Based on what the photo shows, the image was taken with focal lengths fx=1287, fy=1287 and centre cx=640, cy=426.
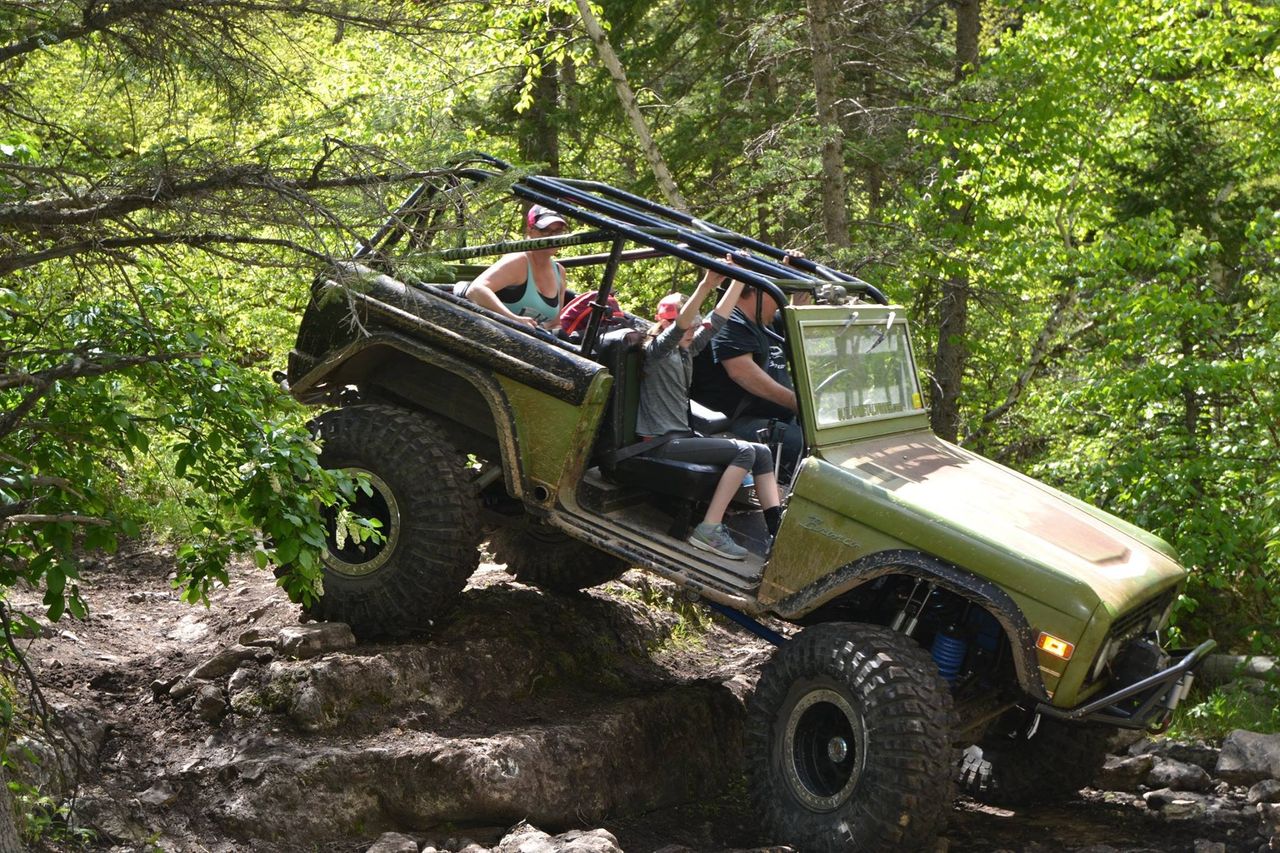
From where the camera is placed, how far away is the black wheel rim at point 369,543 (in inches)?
242

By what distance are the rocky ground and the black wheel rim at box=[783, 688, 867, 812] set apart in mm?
397

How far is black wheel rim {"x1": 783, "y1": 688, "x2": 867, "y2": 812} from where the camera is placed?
5.32 metres

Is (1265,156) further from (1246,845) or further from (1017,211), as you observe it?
(1246,845)

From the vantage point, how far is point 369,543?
6.32 metres

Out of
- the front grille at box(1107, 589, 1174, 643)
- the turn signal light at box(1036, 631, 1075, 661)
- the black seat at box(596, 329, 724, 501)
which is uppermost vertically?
the black seat at box(596, 329, 724, 501)

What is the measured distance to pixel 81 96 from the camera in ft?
21.1

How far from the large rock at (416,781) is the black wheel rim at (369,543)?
90cm

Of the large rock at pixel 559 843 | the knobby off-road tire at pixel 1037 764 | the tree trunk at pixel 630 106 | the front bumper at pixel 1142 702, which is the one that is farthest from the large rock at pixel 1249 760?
the tree trunk at pixel 630 106

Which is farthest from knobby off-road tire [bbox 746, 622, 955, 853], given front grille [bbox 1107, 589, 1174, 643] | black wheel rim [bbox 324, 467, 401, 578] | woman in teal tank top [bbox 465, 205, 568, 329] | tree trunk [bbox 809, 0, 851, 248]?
tree trunk [bbox 809, 0, 851, 248]

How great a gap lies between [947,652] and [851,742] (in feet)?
2.05

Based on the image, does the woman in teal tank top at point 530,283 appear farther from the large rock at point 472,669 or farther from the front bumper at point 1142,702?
the front bumper at point 1142,702

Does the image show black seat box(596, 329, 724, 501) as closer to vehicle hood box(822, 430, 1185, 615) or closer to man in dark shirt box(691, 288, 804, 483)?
man in dark shirt box(691, 288, 804, 483)

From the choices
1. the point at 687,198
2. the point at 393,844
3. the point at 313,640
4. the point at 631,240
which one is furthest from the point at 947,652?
the point at 687,198

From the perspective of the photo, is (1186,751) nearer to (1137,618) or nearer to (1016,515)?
(1137,618)
